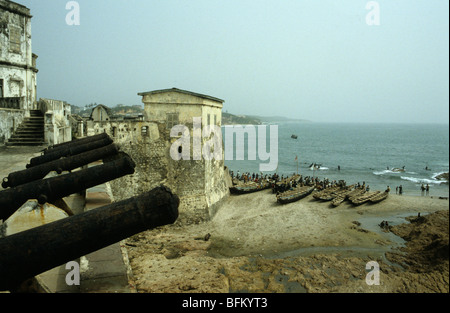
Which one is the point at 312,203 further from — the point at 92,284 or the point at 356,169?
the point at 356,169

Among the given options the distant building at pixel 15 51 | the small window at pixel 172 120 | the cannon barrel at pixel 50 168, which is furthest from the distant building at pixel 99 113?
the cannon barrel at pixel 50 168

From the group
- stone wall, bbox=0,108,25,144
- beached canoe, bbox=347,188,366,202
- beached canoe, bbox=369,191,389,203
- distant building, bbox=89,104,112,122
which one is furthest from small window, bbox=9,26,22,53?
beached canoe, bbox=369,191,389,203

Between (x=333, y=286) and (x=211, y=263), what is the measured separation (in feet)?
18.7

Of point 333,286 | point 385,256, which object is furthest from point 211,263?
point 385,256

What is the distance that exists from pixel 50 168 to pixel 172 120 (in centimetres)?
1410

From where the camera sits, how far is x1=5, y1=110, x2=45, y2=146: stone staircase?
15.4m

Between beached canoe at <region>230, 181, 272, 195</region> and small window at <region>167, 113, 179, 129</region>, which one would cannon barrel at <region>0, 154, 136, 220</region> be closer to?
small window at <region>167, 113, 179, 129</region>

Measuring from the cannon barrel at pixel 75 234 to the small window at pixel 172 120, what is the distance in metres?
18.1

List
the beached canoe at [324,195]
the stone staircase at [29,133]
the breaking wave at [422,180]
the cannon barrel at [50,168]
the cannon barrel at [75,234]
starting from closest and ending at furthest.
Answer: the cannon barrel at [75,234], the cannon barrel at [50,168], the stone staircase at [29,133], the beached canoe at [324,195], the breaking wave at [422,180]

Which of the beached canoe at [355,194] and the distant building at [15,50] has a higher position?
the distant building at [15,50]

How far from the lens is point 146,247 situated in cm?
1814

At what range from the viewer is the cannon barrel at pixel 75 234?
2704mm

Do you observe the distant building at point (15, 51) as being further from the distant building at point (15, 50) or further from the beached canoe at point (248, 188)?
the beached canoe at point (248, 188)

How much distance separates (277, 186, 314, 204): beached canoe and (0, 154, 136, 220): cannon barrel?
70.5 ft
